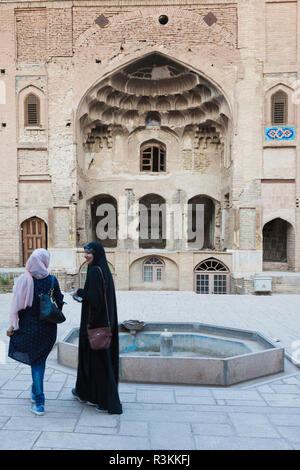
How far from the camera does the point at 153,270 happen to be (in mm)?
13609

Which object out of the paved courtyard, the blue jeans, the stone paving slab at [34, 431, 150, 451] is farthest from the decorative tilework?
→ the stone paving slab at [34, 431, 150, 451]

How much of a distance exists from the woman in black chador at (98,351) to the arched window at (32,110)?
1189 centimetres

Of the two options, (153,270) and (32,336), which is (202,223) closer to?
(153,270)

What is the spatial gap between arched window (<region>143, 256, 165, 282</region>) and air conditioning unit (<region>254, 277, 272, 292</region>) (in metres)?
3.75

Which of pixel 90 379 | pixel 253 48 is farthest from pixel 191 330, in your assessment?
pixel 253 48

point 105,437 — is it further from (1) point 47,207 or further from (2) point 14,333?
(1) point 47,207

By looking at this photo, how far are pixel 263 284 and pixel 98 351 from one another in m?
9.73

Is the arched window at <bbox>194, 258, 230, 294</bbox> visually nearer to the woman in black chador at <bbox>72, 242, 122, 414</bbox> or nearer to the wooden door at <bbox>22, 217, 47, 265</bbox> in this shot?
the wooden door at <bbox>22, 217, 47, 265</bbox>

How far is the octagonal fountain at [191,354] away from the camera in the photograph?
4195 millimetres

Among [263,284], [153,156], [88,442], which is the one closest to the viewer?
[88,442]

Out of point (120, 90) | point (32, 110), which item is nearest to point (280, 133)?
point (120, 90)

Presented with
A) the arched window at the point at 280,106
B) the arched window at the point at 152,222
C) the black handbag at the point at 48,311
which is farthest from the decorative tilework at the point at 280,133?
the black handbag at the point at 48,311

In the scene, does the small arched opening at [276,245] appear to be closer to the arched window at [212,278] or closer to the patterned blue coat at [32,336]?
the arched window at [212,278]

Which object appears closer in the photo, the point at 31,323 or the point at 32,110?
the point at 31,323
